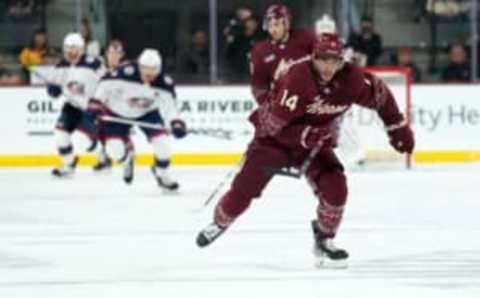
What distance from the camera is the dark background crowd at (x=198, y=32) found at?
12.4 meters

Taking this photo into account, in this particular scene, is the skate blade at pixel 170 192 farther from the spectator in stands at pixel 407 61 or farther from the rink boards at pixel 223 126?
the spectator in stands at pixel 407 61

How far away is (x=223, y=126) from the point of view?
39.4 feet

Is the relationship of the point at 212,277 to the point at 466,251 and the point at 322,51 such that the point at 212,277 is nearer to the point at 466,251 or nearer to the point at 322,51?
the point at 322,51

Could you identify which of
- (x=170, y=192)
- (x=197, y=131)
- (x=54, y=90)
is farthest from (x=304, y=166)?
(x=197, y=131)

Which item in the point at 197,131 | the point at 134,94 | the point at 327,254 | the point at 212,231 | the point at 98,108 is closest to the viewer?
the point at 327,254

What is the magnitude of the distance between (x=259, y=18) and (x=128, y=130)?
291cm

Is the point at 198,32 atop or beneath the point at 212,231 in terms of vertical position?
atop

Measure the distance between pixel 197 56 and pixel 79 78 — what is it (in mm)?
1628

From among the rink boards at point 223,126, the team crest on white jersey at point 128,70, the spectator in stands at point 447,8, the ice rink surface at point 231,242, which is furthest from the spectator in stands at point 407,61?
the team crest on white jersey at point 128,70

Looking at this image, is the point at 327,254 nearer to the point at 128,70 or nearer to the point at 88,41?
the point at 128,70

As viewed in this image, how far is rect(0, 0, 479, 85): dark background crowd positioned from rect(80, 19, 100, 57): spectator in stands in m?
0.01

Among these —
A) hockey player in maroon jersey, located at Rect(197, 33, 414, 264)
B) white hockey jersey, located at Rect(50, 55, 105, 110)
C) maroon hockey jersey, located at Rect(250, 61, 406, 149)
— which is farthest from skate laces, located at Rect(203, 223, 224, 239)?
white hockey jersey, located at Rect(50, 55, 105, 110)

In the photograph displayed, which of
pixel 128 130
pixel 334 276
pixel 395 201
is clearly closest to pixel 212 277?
pixel 334 276

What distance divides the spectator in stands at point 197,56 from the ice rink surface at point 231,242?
82.9 inches
